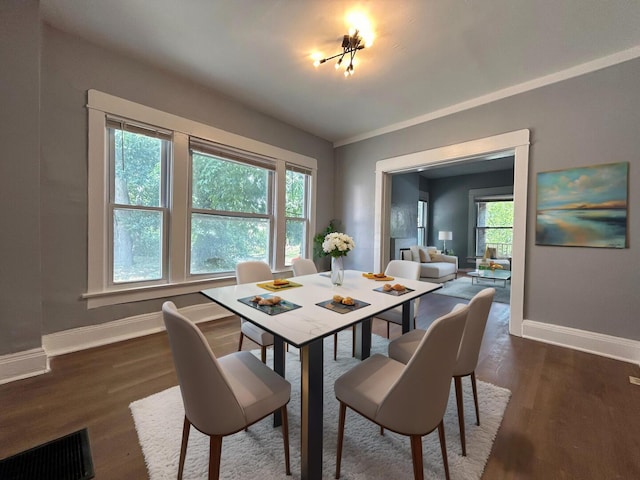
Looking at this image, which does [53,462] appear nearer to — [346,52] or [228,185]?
[228,185]

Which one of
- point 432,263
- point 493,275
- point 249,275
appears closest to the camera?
point 249,275

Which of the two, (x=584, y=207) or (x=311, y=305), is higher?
(x=584, y=207)

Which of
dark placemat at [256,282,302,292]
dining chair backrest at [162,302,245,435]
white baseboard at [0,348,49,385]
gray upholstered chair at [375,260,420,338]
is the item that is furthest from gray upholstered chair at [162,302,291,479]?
white baseboard at [0,348,49,385]

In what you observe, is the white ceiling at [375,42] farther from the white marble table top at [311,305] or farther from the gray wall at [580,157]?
the white marble table top at [311,305]

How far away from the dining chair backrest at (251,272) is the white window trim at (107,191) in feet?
3.48

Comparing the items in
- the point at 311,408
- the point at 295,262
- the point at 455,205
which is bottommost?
the point at 311,408

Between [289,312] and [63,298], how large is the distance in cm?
231

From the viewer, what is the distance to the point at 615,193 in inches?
94.2

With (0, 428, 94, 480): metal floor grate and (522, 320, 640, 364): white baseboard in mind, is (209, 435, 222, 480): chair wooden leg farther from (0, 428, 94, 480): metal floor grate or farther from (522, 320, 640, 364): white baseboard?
(522, 320, 640, 364): white baseboard

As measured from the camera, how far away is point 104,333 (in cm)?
248

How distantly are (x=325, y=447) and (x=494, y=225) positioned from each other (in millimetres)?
8191

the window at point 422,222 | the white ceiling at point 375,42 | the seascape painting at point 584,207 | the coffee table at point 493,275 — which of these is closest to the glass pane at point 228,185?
the white ceiling at point 375,42

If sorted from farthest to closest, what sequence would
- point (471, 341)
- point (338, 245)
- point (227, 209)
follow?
point (227, 209) < point (338, 245) < point (471, 341)

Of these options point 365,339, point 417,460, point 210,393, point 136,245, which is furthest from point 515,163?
point 136,245
